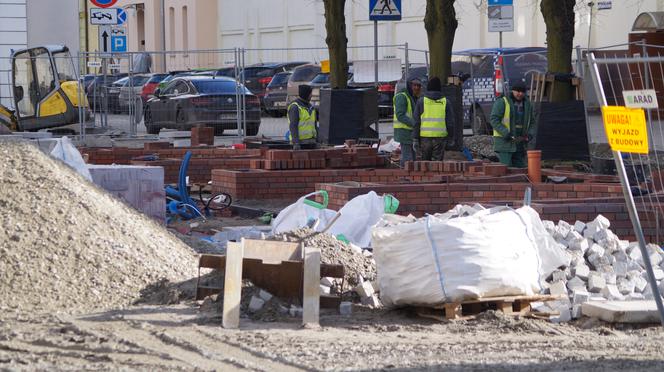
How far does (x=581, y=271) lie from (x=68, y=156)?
5.64 metres

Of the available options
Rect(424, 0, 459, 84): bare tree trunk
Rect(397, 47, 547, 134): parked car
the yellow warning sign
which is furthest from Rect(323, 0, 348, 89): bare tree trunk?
the yellow warning sign

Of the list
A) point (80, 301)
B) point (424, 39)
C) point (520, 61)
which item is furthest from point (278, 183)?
point (424, 39)

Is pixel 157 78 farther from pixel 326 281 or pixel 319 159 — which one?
pixel 326 281

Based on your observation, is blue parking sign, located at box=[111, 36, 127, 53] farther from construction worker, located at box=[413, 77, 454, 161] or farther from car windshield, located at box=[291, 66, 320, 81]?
construction worker, located at box=[413, 77, 454, 161]

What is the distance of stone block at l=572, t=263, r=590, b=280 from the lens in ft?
32.8

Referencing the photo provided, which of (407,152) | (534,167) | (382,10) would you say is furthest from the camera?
(382,10)

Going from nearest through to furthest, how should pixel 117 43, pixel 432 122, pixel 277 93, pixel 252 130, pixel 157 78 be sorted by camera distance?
1. pixel 432 122
2. pixel 252 130
3. pixel 117 43
4. pixel 277 93
5. pixel 157 78

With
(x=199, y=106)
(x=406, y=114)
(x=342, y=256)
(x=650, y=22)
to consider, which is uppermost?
(x=650, y=22)

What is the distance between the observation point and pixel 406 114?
1811 cm

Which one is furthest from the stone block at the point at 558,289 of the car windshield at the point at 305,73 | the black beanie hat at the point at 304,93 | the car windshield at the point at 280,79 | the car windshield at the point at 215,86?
the car windshield at the point at 280,79

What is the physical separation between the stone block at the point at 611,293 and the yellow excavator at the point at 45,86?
1853 centimetres

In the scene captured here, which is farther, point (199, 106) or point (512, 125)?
point (199, 106)

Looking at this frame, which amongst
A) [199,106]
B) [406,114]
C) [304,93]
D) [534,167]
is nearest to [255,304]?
[534,167]

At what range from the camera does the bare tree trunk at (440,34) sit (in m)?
22.1
